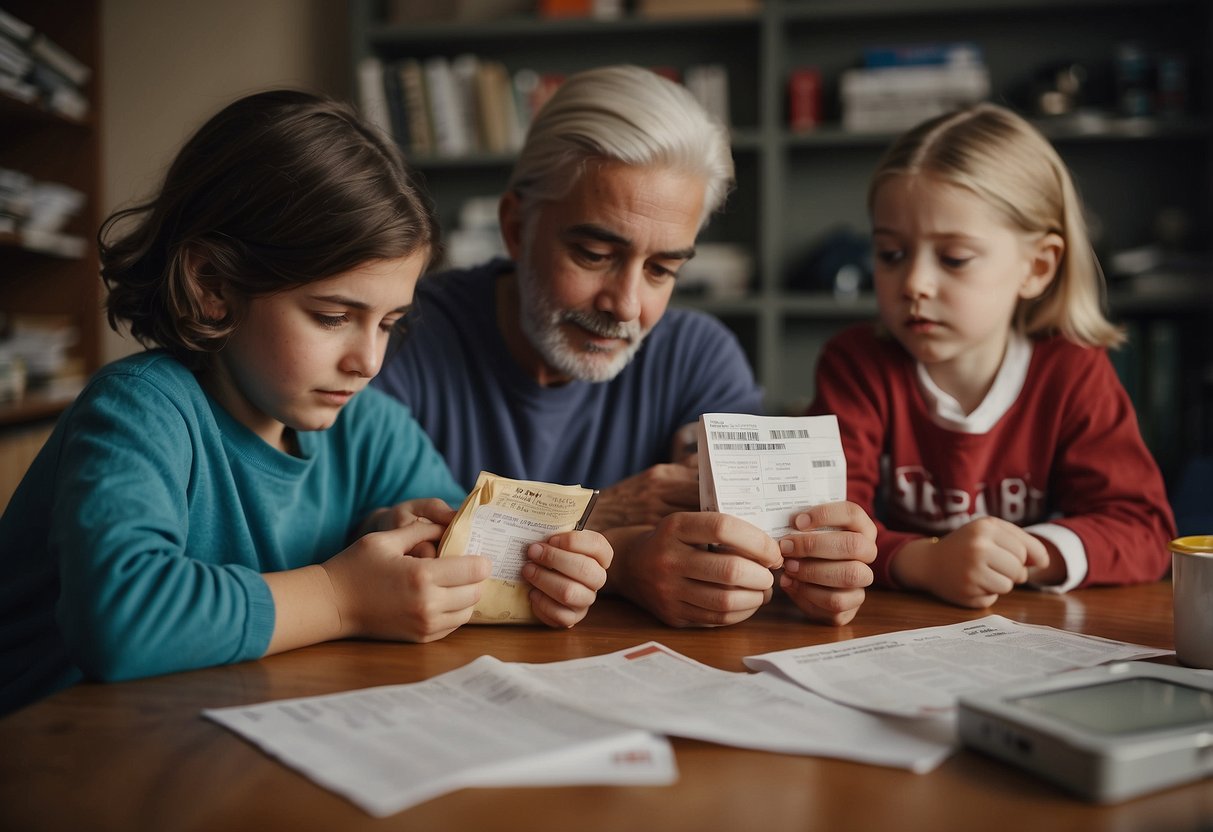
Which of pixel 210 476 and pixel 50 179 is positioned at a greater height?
pixel 50 179

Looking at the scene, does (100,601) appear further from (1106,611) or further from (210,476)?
(1106,611)

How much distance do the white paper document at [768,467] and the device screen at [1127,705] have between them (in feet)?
1.14

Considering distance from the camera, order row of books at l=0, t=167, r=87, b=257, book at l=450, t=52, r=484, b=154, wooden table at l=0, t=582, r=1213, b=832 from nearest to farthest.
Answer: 1. wooden table at l=0, t=582, r=1213, b=832
2. row of books at l=0, t=167, r=87, b=257
3. book at l=450, t=52, r=484, b=154

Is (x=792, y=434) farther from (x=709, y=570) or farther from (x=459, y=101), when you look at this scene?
(x=459, y=101)

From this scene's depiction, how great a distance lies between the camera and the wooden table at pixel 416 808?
1.92ft

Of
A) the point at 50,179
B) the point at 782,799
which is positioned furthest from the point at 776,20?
the point at 782,799

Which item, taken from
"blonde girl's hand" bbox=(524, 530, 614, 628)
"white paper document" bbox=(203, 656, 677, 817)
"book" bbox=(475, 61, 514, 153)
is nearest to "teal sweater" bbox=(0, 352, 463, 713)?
"white paper document" bbox=(203, 656, 677, 817)

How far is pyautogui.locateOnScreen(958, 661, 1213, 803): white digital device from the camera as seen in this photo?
0.61 m

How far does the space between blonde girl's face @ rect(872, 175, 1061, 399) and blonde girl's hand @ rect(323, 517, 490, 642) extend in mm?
781

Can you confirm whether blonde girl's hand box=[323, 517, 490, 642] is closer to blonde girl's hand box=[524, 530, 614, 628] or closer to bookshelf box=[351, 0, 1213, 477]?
blonde girl's hand box=[524, 530, 614, 628]

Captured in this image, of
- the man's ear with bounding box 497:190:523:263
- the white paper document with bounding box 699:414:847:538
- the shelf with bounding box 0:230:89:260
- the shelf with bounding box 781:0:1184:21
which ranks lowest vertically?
the white paper document with bounding box 699:414:847:538

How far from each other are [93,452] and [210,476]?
198 mm

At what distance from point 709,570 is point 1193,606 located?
43cm

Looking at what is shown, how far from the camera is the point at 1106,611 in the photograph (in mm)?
1101
